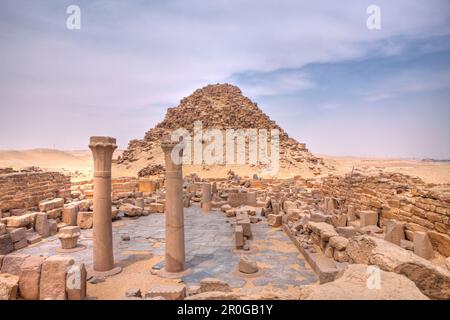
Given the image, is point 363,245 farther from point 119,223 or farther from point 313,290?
point 119,223

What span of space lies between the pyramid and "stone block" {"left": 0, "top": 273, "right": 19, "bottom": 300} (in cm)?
3934

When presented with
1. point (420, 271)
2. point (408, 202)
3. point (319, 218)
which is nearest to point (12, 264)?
point (420, 271)

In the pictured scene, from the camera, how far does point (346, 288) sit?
12.7 feet

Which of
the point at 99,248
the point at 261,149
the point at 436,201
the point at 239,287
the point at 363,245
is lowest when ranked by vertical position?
the point at 239,287

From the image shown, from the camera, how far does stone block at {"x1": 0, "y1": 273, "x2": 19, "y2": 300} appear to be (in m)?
5.10

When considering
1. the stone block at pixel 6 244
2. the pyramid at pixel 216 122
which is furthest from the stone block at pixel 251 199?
the pyramid at pixel 216 122

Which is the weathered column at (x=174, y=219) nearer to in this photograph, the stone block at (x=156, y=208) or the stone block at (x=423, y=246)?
the stone block at (x=423, y=246)

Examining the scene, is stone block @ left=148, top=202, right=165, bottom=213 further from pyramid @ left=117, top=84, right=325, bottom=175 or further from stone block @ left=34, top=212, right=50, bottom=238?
pyramid @ left=117, top=84, right=325, bottom=175

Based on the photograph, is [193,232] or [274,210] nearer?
[193,232]

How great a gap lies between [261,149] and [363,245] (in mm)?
42566

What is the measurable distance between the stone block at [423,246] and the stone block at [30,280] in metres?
8.25
